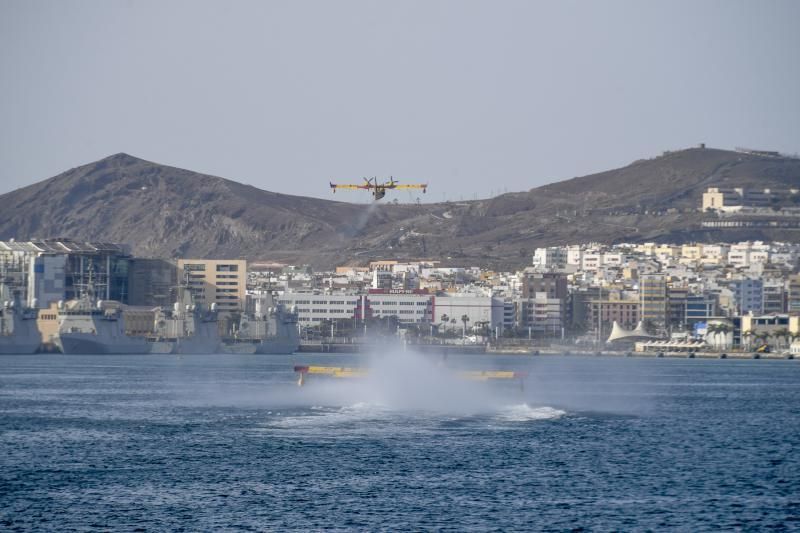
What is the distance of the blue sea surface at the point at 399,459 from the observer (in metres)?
38.3

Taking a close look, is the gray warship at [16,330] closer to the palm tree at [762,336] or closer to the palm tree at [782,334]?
the palm tree at [762,336]

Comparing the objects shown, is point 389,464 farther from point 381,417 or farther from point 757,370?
point 757,370

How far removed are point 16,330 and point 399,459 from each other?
132105mm

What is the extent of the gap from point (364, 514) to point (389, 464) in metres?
9.05

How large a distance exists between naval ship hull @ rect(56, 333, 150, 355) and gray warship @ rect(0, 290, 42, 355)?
327 centimetres

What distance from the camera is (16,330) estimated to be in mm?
173625

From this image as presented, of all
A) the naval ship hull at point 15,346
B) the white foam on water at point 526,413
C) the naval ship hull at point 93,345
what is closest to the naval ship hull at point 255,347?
the naval ship hull at point 93,345

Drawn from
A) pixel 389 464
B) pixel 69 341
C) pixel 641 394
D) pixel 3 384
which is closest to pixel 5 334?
pixel 69 341

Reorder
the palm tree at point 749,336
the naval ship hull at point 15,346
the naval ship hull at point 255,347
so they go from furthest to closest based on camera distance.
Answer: the palm tree at point 749,336
the naval ship hull at point 255,347
the naval ship hull at point 15,346

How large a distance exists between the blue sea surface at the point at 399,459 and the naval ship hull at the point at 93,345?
299 feet

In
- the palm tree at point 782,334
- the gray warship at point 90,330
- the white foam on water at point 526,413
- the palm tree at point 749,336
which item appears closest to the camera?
the white foam on water at point 526,413

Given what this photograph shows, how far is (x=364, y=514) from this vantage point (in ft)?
126

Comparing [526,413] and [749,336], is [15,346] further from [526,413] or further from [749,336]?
[526,413]

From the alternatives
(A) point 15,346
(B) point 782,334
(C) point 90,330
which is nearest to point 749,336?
(B) point 782,334
